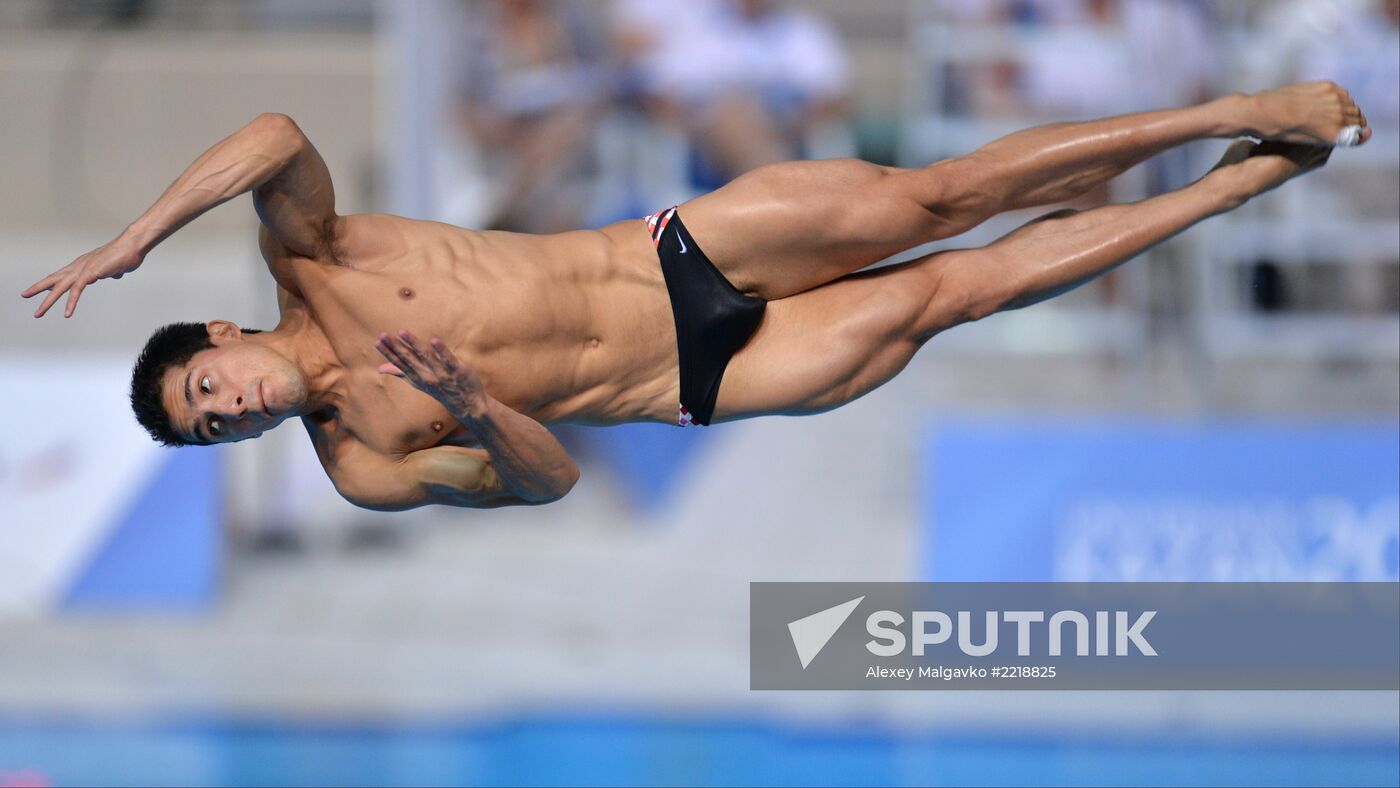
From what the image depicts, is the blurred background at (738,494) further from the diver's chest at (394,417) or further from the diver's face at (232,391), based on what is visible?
the diver's face at (232,391)

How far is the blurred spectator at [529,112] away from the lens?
7.77 meters

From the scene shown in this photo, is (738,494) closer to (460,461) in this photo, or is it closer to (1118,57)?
(1118,57)

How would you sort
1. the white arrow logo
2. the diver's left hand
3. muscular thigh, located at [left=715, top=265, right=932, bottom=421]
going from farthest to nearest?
the white arrow logo → muscular thigh, located at [left=715, top=265, right=932, bottom=421] → the diver's left hand

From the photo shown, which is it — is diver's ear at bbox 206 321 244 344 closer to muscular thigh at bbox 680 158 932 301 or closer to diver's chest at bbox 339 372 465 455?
diver's chest at bbox 339 372 465 455

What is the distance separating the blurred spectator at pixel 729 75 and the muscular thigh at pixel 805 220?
3849mm

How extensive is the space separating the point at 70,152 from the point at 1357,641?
8205mm

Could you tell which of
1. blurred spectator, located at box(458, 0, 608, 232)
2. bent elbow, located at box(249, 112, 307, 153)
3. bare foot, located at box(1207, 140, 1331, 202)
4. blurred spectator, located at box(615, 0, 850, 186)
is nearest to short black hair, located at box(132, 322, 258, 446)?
bent elbow, located at box(249, 112, 307, 153)

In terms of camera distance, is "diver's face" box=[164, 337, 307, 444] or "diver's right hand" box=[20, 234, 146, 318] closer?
"diver's right hand" box=[20, 234, 146, 318]

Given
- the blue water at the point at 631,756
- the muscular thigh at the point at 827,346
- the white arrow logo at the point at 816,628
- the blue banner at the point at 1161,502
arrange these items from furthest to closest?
1. the blue banner at the point at 1161,502
2. the blue water at the point at 631,756
3. the white arrow logo at the point at 816,628
4. the muscular thigh at the point at 827,346

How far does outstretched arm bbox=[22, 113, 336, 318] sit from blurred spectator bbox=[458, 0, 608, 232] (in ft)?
13.3

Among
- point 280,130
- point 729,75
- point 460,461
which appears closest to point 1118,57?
point 729,75

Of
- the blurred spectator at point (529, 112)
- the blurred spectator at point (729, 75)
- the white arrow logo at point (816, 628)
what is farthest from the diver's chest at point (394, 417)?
the blurred spectator at point (729, 75)

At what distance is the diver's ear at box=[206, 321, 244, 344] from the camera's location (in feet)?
12.3

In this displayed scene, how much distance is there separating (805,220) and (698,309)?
1.20ft
